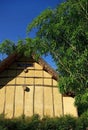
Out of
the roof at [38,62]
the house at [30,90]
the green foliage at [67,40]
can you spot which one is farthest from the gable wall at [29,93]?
the green foliage at [67,40]

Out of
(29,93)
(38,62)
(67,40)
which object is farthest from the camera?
(38,62)

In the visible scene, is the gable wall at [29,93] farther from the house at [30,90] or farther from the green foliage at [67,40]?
the green foliage at [67,40]

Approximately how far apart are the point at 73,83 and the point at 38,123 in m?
3.30

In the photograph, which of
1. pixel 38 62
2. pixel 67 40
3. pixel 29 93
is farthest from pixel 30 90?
pixel 67 40

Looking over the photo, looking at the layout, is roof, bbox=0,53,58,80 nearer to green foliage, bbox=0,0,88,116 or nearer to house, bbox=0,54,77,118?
house, bbox=0,54,77,118

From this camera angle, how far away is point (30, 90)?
1922cm

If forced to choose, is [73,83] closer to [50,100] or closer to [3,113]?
[50,100]

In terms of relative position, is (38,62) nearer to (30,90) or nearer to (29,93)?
(30,90)

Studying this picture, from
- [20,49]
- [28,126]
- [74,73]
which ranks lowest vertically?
[28,126]

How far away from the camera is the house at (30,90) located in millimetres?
18547

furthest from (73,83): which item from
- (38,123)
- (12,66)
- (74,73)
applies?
(12,66)

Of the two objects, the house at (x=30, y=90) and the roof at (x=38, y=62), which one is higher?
the roof at (x=38, y=62)

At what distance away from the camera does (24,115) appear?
17625mm

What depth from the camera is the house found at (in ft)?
60.8
